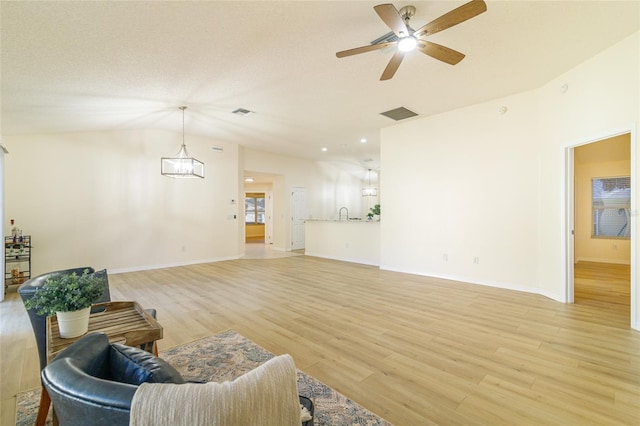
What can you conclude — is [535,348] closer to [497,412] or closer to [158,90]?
[497,412]

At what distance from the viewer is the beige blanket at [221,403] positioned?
0.76 meters

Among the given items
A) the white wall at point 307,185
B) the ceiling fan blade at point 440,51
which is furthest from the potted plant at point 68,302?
the white wall at point 307,185

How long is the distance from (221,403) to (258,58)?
3.51 meters

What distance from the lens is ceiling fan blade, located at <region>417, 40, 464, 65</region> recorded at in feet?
8.43

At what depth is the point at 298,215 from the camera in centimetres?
991

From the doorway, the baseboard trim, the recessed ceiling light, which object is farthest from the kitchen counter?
the doorway

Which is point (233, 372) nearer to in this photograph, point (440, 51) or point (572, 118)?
point (440, 51)

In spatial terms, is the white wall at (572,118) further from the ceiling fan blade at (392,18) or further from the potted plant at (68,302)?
the potted plant at (68,302)

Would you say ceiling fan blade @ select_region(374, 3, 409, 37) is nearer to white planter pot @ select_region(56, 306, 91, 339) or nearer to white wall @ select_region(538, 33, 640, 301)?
white wall @ select_region(538, 33, 640, 301)

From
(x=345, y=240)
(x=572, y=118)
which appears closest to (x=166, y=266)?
(x=345, y=240)

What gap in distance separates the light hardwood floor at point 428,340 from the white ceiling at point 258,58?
3.02 meters

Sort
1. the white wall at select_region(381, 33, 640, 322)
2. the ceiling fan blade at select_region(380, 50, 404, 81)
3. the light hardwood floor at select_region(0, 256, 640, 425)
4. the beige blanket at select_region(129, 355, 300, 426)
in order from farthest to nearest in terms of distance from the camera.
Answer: the white wall at select_region(381, 33, 640, 322) < the ceiling fan blade at select_region(380, 50, 404, 81) < the light hardwood floor at select_region(0, 256, 640, 425) < the beige blanket at select_region(129, 355, 300, 426)

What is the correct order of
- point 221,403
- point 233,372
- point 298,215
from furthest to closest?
point 298,215
point 233,372
point 221,403

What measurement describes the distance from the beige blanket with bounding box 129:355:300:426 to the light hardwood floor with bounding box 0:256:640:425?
49.5 inches
